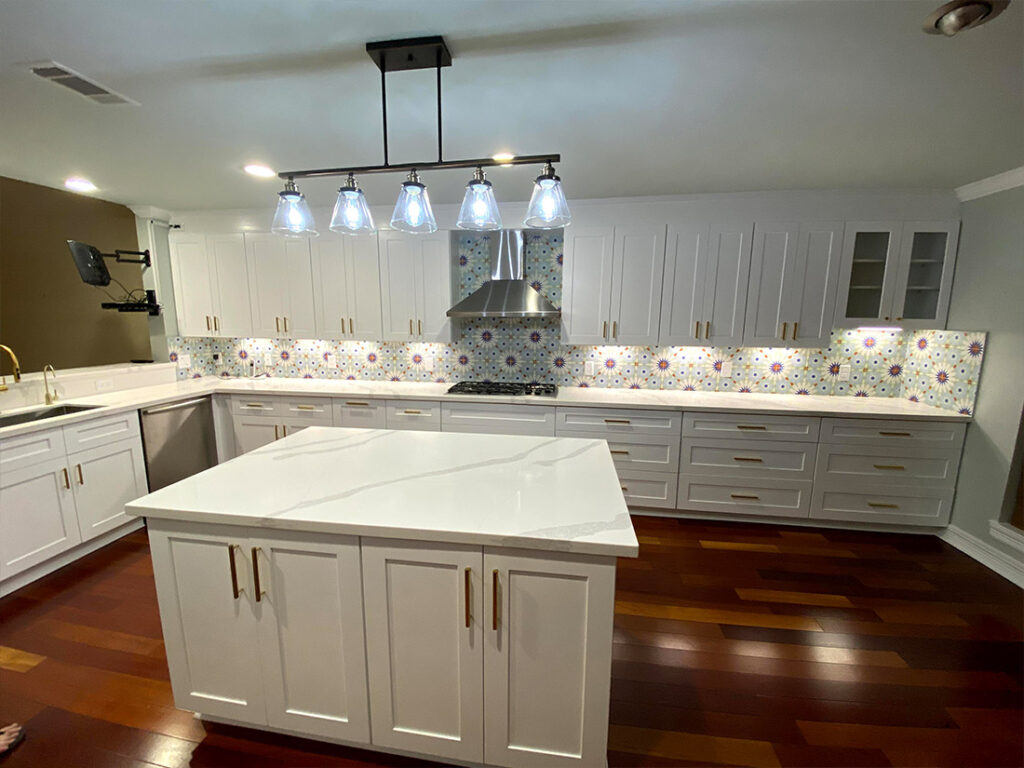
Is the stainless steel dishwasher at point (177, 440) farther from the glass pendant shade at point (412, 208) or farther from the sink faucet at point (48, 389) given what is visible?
the glass pendant shade at point (412, 208)

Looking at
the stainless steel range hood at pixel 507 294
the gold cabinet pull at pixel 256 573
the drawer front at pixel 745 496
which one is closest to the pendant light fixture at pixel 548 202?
the gold cabinet pull at pixel 256 573

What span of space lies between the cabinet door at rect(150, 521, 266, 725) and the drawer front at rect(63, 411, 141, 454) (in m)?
1.81

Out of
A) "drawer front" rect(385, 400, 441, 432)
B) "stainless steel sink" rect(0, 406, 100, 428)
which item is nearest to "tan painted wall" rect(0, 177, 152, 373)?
"stainless steel sink" rect(0, 406, 100, 428)

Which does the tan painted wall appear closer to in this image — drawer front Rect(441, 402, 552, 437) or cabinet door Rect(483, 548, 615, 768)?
drawer front Rect(441, 402, 552, 437)

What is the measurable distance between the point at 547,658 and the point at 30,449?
2.96 m

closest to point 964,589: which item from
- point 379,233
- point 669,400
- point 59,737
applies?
point 669,400

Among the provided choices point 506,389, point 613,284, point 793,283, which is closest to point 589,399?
point 506,389

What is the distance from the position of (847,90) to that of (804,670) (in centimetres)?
237

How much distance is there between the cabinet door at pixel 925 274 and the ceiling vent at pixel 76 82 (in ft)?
14.6

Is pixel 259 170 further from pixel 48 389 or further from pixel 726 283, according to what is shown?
pixel 726 283

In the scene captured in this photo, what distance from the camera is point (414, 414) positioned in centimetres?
322

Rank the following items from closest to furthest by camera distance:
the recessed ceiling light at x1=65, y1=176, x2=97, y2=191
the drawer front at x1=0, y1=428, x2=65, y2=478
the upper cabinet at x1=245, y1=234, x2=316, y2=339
Result: 1. the drawer front at x1=0, y1=428, x2=65, y2=478
2. the recessed ceiling light at x1=65, y1=176, x2=97, y2=191
3. the upper cabinet at x1=245, y1=234, x2=316, y2=339

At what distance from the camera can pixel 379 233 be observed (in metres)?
3.32

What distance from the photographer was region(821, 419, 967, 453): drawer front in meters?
2.66
